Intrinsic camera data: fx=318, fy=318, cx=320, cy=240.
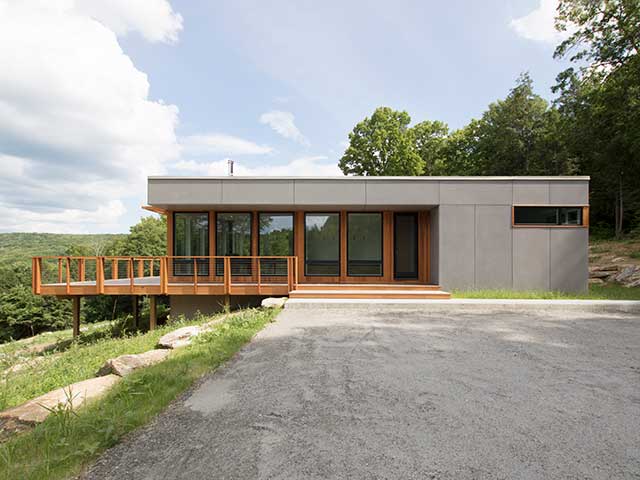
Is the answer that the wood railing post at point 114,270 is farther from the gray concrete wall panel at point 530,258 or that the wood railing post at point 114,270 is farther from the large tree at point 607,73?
the large tree at point 607,73

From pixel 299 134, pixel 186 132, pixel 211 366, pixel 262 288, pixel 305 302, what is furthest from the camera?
pixel 299 134

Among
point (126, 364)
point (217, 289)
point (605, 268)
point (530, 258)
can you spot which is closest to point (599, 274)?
point (605, 268)

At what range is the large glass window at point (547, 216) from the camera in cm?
933

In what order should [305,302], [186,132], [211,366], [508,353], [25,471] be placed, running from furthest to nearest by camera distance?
1. [186,132]
2. [305,302]
3. [508,353]
4. [211,366]
5. [25,471]

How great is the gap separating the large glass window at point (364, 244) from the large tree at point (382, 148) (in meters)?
16.3

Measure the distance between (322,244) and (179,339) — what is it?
6.10 meters

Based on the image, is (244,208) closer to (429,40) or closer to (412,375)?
(412,375)

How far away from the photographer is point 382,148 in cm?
2630

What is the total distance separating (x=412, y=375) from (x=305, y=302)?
A: 4.37 metres

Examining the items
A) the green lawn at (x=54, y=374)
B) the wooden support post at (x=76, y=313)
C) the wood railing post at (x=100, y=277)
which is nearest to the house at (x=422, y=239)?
the wood railing post at (x=100, y=277)

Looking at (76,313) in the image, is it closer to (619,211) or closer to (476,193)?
(476,193)

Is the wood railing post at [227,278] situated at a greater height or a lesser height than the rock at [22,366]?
greater

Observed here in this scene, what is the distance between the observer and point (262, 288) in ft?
30.2

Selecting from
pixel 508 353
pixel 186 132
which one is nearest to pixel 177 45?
pixel 186 132
